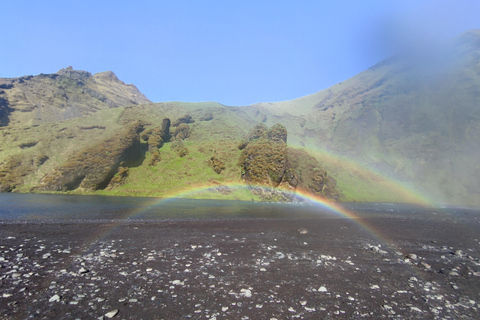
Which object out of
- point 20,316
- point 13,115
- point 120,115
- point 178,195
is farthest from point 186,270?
point 13,115

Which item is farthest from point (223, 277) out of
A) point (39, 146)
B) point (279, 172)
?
point (39, 146)

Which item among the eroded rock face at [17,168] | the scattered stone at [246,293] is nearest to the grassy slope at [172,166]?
the eroded rock face at [17,168]

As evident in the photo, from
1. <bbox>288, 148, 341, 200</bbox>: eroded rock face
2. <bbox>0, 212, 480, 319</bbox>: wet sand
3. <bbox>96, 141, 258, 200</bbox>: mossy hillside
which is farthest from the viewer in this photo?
<bbox>288, 148, 341, 200</bbox>: eroded rock face

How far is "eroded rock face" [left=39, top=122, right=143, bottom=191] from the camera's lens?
169 feet

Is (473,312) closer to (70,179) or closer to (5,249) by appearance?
(5,249)

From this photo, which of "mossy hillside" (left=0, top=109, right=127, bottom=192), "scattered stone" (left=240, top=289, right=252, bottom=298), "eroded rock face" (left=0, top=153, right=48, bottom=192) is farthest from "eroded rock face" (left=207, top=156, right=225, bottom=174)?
"scattered stone" (left=240, top=289, right=252, bottom=298)

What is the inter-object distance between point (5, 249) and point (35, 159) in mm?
61537

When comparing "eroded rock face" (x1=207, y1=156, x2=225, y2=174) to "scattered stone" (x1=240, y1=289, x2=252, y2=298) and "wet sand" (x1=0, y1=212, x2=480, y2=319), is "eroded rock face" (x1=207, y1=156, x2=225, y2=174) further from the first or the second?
"scattered stone" (x1=240, y1=289, x2=252, y2=298)

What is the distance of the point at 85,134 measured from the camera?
70.6m

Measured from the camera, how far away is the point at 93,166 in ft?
181

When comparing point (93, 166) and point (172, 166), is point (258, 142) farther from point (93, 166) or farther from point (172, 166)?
point (93, 166)

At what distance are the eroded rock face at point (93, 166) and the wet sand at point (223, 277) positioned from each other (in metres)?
42.3

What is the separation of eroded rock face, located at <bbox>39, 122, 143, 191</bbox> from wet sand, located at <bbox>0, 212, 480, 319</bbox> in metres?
42.3

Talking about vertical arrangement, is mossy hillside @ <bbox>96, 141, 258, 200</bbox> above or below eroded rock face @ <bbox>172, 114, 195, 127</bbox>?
below
